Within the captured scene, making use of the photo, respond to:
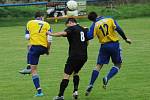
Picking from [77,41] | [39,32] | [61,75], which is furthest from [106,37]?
[61,75]

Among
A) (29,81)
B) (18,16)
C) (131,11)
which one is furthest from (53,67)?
(131,11)

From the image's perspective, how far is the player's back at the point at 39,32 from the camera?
12773 millimetres

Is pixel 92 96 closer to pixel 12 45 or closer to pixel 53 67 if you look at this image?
pixel 53 67

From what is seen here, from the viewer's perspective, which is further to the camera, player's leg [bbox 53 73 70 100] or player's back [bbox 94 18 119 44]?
player's back [bbox 94 18 119 44]

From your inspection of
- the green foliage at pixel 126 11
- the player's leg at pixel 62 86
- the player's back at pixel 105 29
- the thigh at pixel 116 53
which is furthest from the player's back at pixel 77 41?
the green foliage at pixel 126 11

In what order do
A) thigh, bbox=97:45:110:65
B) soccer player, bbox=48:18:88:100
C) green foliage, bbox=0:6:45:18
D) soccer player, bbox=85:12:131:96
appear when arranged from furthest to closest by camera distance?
green foliage, bbox=0:6:45:18, thigh, bbox=97:45:110:65, soccer player, bbox=85:12:131:96, soccer player, bbox=48:18:88:100

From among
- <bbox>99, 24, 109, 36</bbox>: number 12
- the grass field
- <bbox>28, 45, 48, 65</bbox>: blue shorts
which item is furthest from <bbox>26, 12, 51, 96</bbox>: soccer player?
<bbox>99, 24, 109, 36</bbox>: number 12

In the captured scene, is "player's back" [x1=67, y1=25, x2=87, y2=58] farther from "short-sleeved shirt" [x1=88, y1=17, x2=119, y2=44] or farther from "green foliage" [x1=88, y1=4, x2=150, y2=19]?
"green foliage" [x1=88, y1=4, x2=150, y2=19]

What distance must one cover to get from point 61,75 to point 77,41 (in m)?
4.97

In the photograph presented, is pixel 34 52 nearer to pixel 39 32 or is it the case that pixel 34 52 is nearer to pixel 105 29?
pixel 39 32

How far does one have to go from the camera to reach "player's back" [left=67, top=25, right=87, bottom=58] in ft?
38.4

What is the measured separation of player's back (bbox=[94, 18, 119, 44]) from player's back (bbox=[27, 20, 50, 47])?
4.08 ft

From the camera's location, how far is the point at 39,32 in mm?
12773

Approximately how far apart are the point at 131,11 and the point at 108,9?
9.61ft
